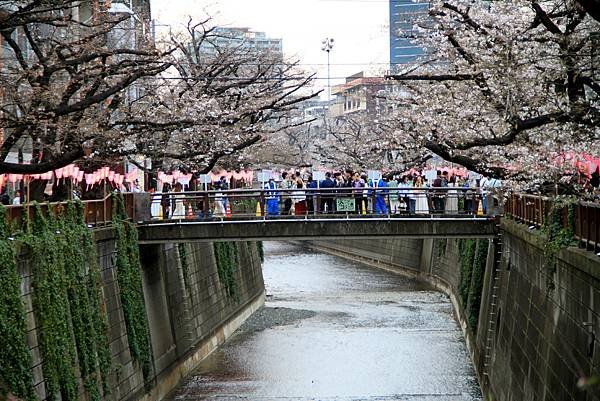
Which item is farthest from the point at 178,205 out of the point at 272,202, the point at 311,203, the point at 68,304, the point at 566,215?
the point at 566,215

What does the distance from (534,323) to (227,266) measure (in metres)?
21.2

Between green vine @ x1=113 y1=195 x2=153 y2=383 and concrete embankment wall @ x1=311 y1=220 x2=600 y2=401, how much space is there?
872cm

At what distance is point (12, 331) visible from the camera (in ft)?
58.9

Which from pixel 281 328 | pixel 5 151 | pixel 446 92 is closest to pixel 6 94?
pixel 5 151

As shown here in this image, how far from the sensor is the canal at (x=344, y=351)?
28391 mm

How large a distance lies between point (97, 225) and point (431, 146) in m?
8.44

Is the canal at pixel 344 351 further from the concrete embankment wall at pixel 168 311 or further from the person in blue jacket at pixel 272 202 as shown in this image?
the person in blue jacket at pixel 272 202

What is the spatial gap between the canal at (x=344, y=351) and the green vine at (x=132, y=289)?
83.3 inches

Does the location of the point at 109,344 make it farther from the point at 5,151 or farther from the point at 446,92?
the point at 446,92

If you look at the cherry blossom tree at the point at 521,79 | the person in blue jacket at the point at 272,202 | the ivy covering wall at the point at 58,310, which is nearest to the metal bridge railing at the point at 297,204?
the person in blue jacket at the point at 272,202

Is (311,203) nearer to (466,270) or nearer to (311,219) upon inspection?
(311,219)

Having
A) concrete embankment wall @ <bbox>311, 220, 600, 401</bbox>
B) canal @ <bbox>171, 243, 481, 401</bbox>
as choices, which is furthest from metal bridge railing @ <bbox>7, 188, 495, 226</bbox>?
canal @ <bbox>171, 243, 481, 401</bbox>

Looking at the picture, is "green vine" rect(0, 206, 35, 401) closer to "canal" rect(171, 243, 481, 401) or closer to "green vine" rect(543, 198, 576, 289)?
"green vine" rect(543, 198, 576, 289)

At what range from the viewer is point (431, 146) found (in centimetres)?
2580
